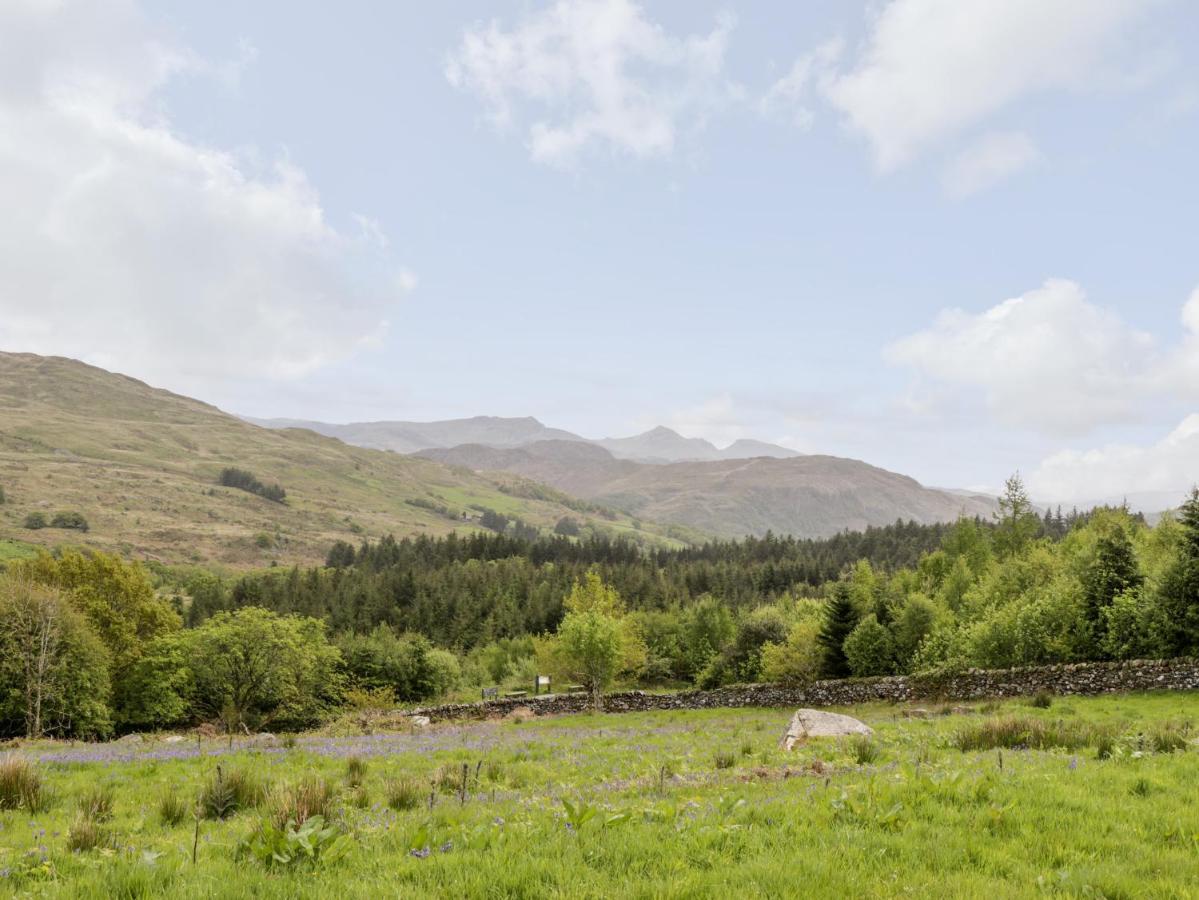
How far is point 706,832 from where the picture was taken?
24.0 ft

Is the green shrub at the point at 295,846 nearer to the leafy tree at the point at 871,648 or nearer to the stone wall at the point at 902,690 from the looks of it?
the stone wall at the point at 902,690

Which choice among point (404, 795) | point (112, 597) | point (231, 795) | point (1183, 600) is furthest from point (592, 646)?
point (404, 795)

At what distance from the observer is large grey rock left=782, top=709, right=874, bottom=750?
19594 mm

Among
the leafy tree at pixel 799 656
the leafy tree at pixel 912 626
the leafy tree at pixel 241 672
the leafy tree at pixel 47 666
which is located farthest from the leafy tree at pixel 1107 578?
the leafy tree at pixel 47 666

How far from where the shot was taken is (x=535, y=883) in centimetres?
587

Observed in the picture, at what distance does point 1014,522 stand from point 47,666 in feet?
353

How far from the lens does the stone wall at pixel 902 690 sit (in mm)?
29109

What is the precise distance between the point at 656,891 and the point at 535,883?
3.57 ft

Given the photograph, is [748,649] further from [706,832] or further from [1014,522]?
[706,832]

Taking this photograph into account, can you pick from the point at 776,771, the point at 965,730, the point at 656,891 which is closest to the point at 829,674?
the point at 965,730

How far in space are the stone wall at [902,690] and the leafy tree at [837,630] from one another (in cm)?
1542

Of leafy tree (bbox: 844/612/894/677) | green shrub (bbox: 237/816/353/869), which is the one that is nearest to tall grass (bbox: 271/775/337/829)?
green shrub (bbox: 237/816/353/869)

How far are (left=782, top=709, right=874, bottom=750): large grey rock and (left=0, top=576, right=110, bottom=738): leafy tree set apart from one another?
49.6m

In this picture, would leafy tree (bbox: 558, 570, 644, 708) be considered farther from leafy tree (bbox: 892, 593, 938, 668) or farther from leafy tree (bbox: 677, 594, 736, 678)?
leafy tree (bbox: 677, 594, 736, 678)
